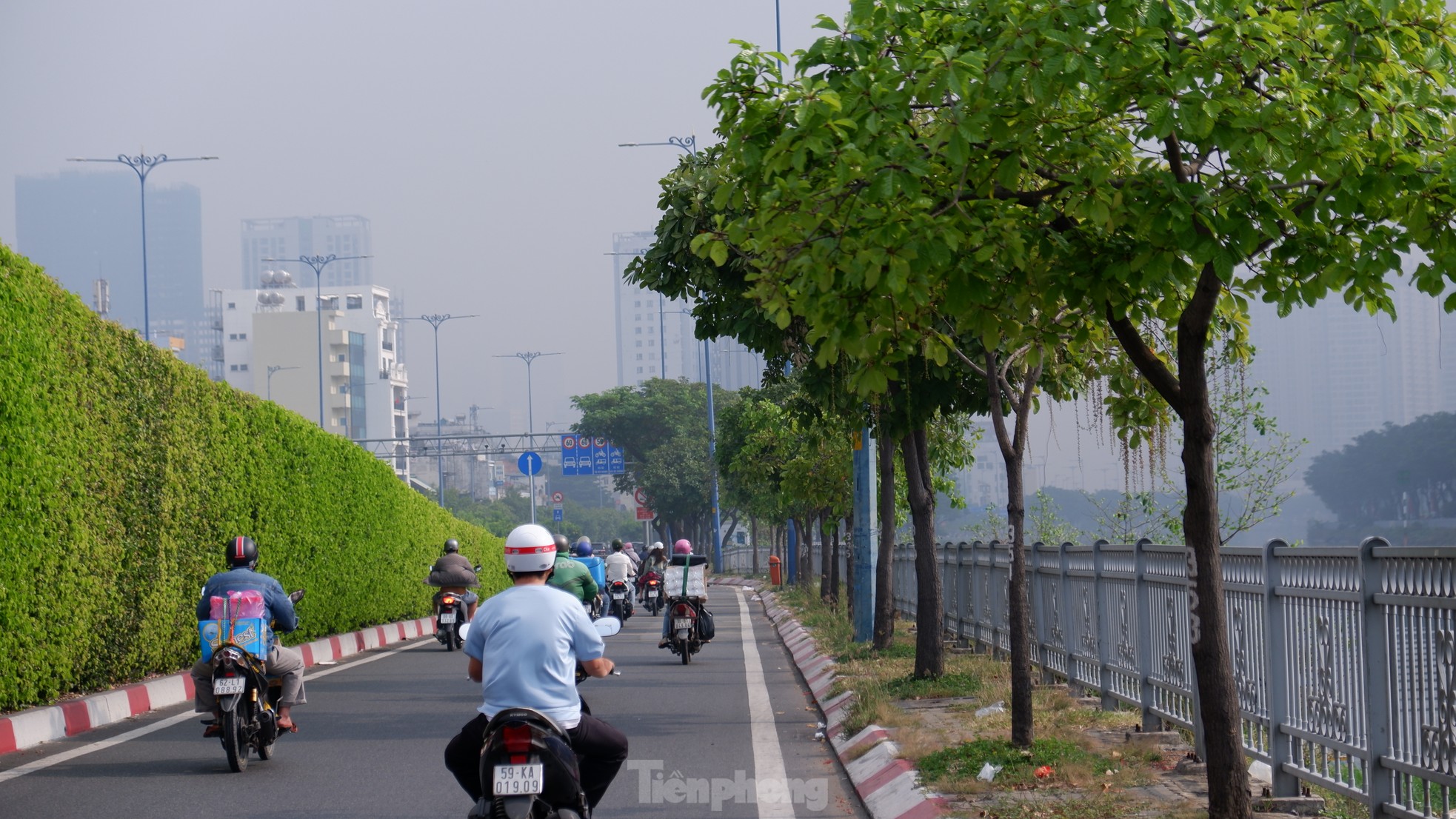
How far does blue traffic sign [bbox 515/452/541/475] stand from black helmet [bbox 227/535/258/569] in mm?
47024

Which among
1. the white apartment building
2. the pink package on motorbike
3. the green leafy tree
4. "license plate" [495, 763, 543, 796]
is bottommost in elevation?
"license plate" [495, 763, 543, 796]

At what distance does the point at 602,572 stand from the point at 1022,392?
19780mm

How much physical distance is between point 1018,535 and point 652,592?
21.9 m

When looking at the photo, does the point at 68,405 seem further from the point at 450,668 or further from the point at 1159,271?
the point at 1159,271

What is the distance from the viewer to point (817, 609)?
103 ft

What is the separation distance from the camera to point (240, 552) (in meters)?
10.9

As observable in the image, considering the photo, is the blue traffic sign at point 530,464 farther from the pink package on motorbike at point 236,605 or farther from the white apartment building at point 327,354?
the white apartment building at point 327,354

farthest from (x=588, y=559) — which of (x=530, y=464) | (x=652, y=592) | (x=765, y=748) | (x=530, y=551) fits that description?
(x=530, y=464)

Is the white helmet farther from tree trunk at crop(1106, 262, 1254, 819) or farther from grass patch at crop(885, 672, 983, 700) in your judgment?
grass patch at crop(885, 672, 983, 700)

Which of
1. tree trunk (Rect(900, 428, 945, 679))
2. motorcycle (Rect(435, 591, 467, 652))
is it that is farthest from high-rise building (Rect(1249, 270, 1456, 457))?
tree trunk (Rect(900, 428, 945, 679))

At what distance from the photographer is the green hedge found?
1180cm

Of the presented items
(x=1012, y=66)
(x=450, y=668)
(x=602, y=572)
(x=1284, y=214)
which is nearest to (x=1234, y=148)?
(x=1284, y=214)

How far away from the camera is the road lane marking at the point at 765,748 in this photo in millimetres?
9031

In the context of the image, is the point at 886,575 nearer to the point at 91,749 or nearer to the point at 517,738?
the point at 91,749
